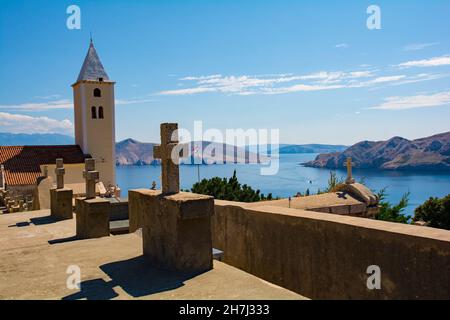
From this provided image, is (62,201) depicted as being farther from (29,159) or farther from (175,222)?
(29,159)

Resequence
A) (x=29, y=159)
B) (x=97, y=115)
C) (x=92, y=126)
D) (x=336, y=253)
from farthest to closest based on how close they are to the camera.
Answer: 1. (x=97, y=115)
2. (x=92, y=126)
3. (x=29, y=159)
4. (x=336, y=253)

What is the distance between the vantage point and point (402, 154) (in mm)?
121062

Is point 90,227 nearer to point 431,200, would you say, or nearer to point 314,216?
point 314,216

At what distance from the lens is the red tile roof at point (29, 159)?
34.6 meters

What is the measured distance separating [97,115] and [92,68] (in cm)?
488

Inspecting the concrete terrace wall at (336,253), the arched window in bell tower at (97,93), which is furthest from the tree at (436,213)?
the arched window in bell tower at (97,93)

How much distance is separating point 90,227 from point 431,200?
21091 millimetres

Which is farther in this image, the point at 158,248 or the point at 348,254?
the point at 158,248

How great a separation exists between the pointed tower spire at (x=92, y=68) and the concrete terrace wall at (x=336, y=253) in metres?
38.6

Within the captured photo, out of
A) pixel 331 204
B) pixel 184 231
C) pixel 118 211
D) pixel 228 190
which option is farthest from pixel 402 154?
pixel 184 231

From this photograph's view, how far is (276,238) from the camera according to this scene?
595cm

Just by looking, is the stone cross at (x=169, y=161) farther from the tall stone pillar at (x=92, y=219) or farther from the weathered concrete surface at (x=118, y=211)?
the weathered concrete surface at (x=118, y=211)

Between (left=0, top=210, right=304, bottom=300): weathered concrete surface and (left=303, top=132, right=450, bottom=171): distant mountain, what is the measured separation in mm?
99681
